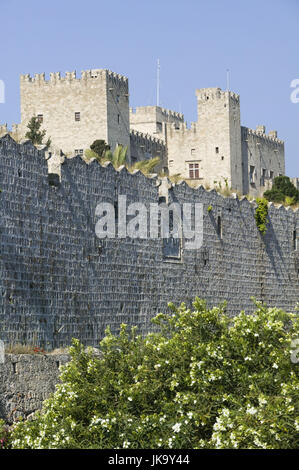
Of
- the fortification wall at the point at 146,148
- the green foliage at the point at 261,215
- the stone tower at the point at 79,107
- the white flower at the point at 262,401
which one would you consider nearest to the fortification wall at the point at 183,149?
→ the fortification wall at the point at 146,148

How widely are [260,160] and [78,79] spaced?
1914cm

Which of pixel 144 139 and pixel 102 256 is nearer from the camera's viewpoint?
pixel 102 256

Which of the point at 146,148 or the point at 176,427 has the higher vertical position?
the point at 146,148

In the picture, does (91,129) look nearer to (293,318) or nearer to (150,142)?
(150,142)

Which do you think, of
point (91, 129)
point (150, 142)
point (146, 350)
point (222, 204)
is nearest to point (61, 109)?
point (91, 129)

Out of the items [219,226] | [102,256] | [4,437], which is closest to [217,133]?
[219,226]

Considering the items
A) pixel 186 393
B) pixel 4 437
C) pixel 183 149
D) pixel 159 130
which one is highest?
pixel 159 130

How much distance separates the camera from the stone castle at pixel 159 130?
1999 inches

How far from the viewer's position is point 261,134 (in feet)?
225

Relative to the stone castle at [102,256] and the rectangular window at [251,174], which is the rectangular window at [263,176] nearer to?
the rectangular window at [251,174]

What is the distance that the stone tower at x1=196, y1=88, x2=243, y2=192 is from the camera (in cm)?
6128

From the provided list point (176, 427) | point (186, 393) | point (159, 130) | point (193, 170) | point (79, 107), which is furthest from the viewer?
point (159, 130)

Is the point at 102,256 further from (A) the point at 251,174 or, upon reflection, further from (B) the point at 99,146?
(A) the point at 251,174

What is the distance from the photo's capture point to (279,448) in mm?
12562
